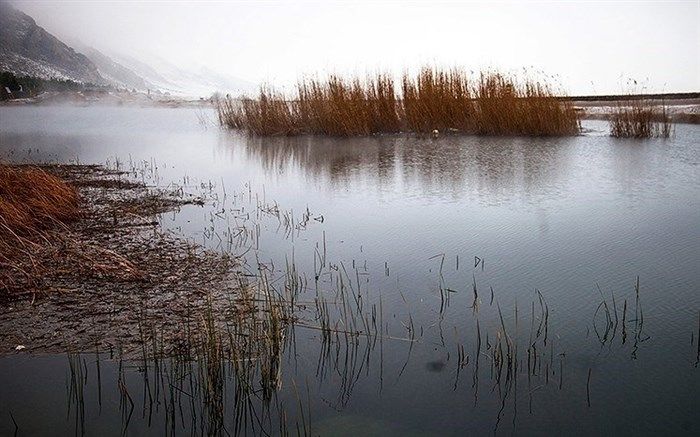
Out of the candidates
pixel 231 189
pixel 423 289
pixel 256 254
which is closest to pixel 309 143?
pixel 231 189

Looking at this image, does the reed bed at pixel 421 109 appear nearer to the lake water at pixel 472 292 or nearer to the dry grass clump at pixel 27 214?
the lake water at pixel 472 292

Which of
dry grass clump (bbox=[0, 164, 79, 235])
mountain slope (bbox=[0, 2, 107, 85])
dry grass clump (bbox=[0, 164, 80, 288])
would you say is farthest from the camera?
mountain slope (bbox=[0, 2, 107, 85])

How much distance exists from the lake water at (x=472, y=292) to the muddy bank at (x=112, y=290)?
0.18 meters

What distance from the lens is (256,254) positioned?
11.5 ft

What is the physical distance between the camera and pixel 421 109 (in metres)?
11.7

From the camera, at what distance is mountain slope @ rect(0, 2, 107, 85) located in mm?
88625

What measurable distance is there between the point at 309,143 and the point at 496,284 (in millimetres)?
7993

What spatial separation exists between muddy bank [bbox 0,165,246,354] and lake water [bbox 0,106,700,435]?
18cm

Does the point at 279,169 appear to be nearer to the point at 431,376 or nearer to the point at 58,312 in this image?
the point at 58,312

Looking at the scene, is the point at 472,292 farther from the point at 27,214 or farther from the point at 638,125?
the point at 638,125

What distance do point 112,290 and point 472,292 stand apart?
6.01 ft

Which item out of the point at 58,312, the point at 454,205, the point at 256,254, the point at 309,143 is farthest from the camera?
the point at 309,143

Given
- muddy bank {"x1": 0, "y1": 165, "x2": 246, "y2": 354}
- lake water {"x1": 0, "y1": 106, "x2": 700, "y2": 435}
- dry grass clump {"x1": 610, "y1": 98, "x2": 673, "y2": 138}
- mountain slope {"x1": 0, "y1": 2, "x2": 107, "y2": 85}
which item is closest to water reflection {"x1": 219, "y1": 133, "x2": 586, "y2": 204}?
lake water {"x1": 0, "y1": 106, "x2": 700, "y2": 435}

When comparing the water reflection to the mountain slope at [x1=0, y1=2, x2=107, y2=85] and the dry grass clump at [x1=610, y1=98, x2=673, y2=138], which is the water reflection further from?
the mountain slope at [x1=0, y1=2, x2=107, y2=85]
